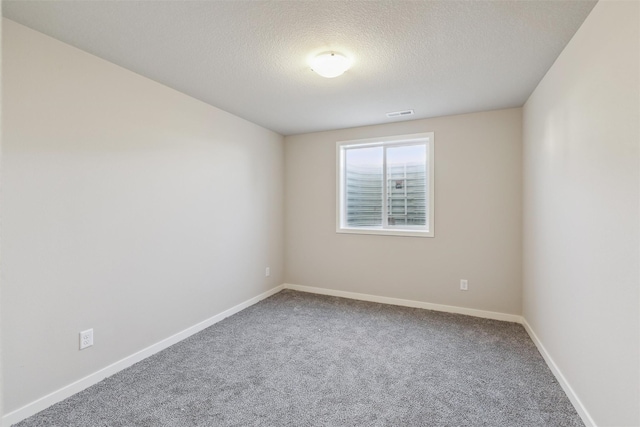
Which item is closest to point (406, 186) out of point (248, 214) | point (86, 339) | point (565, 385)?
point (248, 214)

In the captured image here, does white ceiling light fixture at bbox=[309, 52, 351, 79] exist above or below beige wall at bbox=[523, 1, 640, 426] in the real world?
above

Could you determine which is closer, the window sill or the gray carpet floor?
the gray carpet floor

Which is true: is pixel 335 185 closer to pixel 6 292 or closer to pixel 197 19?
pixel 197 19

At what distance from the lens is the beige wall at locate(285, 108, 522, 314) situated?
3533mm

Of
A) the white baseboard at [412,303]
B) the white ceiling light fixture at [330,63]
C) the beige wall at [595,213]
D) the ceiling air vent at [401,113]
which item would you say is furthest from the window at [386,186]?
the white ceiling light fixture at [330,63]

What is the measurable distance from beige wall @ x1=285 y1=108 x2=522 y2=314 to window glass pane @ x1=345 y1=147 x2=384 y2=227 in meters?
0.23

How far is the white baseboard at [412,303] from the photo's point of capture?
356 centimetres

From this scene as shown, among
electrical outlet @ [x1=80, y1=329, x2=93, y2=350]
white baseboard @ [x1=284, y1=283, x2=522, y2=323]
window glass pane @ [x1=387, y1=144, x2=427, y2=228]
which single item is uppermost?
window glass pane @ [x1=387, y1=144, x2=427, y2=228]

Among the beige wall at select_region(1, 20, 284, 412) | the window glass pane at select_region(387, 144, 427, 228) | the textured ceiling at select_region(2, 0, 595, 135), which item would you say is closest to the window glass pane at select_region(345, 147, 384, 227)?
the window glass pane at select_region(387, 144, 427, 228)

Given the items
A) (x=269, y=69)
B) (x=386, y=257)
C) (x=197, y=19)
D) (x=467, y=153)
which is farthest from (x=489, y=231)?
(x=197, y=19)

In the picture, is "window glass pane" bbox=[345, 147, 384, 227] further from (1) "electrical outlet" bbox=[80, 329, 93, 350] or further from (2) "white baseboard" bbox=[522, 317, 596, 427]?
(1) "electrical outlet" bbox=[80, 329, 93, 350]

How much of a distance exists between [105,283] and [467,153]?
3.67m

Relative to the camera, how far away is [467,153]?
12.1 feet

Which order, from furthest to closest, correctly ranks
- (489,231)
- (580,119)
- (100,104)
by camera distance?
(489,231) < (100,104) < (580,119)
